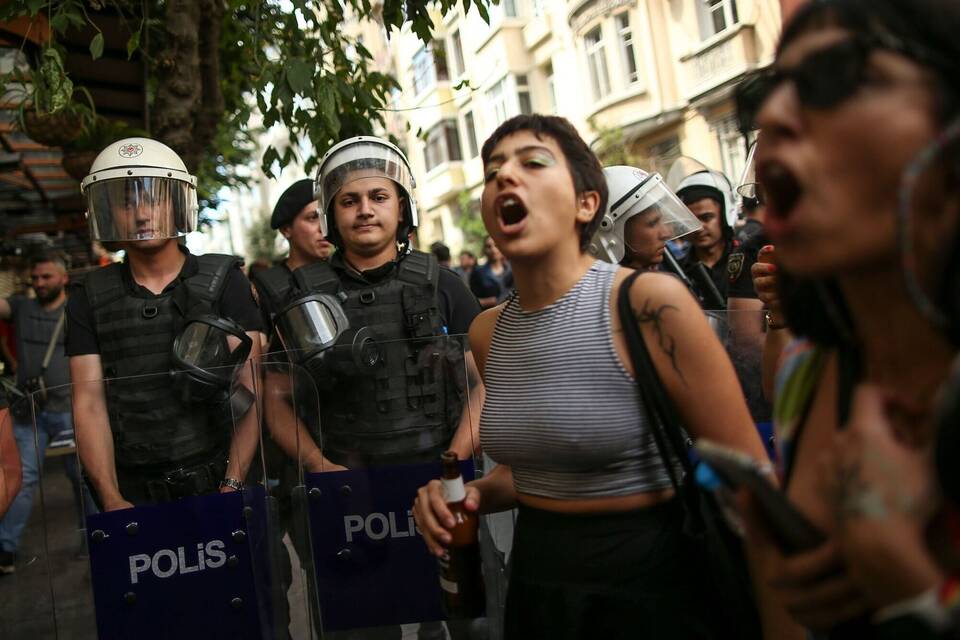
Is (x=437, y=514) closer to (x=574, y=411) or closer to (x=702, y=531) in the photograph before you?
(x=574, y=411)

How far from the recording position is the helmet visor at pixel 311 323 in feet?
10.5

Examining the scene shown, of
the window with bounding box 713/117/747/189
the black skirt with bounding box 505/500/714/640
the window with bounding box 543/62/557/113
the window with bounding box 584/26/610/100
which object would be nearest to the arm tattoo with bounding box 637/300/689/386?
the black skirt with bounding box 505/500/714/640

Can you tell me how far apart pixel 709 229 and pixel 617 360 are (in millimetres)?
3182

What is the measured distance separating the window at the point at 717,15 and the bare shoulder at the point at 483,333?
7.02 meters

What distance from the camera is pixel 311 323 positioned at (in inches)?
127

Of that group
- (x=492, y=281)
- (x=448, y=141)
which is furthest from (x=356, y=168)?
(x=448, y=141)

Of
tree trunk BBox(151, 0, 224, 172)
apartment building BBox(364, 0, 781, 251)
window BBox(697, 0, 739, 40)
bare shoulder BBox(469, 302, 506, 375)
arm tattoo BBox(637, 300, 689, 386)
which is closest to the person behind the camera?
arm tattoo BBox(637, 300, 689, 386)

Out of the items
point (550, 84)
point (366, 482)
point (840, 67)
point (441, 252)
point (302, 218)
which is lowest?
point (366, 482)

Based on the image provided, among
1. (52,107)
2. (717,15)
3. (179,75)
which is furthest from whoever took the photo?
(717,15)

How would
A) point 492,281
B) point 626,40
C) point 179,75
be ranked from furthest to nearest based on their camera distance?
point 626,40
point 492,281
point 179,75

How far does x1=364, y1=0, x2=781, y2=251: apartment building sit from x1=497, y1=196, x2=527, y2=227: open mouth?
5902 mm

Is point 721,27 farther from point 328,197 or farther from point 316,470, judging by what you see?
point 316,470

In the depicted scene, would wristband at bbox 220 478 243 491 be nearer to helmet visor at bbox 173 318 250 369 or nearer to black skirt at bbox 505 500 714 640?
helmet visor at bbox 173 318 250 369

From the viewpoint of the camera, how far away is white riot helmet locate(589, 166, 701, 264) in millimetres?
3332
